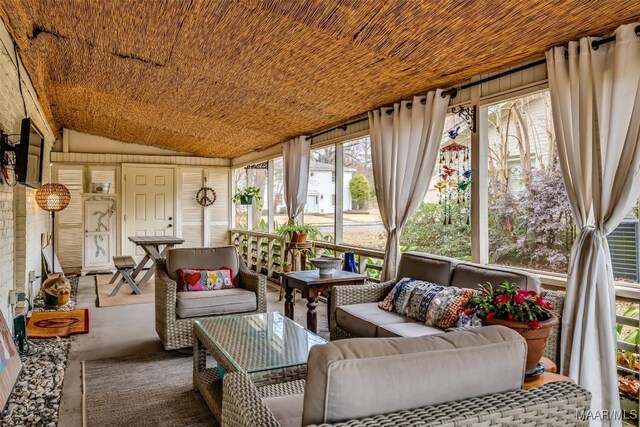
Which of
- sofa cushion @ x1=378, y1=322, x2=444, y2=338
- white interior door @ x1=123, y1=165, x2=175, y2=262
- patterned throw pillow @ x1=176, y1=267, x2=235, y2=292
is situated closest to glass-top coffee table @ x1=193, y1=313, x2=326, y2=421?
sofa cushion @ x1=378, y1=322, x2=444, y2=338

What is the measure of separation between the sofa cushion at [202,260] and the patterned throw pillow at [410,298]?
5.53 ft

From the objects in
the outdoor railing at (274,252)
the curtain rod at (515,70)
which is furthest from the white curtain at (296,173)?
the curtain rod at (515,70)

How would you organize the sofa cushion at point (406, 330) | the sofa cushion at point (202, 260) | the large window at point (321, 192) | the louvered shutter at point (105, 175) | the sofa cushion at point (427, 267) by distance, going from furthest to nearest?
the louvered shutter at point (105, 175)
the large window at point (321, 192)
the sofa cushion at point (202, 260)
the sofa cushion at point (427, 267)
the sofa cushion at point (406, 330)

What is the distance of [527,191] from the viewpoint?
3486 mm

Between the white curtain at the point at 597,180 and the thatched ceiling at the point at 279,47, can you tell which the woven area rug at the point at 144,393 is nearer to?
the white curtain at the point at 597,180

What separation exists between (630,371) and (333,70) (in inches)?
118

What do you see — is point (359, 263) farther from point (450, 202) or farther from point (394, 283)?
point (450, 202)

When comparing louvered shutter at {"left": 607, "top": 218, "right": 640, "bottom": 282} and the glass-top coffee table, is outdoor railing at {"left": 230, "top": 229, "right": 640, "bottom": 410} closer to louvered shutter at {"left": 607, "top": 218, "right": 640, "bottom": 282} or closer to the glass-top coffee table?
louvered shutter at {"left": 607, "top": 218, "right": 640, "bottom": 282}

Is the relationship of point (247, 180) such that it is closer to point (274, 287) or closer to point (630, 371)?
point (274, 287)

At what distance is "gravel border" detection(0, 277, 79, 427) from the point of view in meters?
2.67

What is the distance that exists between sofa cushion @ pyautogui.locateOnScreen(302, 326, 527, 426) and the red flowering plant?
42 cm

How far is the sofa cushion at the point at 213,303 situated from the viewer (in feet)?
12.7

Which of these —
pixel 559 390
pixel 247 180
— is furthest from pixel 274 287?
pixel 559 390

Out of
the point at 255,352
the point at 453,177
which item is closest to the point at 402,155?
the point at 453,177
